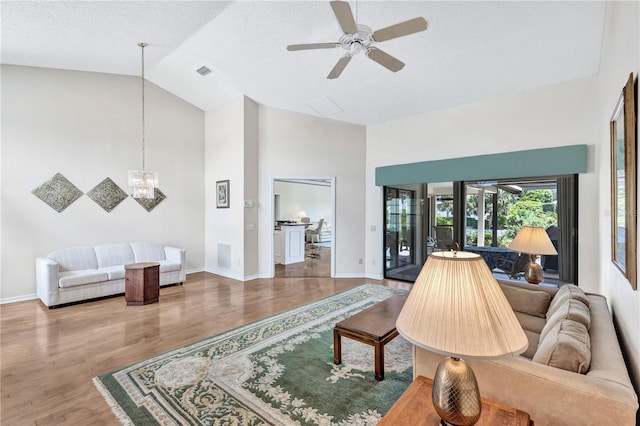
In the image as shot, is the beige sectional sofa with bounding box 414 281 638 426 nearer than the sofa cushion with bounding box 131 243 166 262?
Yes

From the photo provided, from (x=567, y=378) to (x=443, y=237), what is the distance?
15.1 ft

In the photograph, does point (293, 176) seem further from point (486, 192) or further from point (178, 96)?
point (486, 192)

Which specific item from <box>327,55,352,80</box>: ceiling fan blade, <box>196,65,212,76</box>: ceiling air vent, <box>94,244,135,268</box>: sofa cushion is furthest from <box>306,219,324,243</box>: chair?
<box>327,55,352,80</box>: ceiling fan blade

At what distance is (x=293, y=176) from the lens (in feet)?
21.1

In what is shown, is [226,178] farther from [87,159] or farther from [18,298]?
[18,298]

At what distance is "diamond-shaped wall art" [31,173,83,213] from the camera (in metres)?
5.05

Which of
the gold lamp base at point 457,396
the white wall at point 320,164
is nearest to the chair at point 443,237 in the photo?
the white wall at point 320,164

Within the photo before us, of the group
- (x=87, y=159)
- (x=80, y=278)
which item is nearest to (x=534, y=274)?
(x=80, y=278)

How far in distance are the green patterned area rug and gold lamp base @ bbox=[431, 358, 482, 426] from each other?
3.69ft

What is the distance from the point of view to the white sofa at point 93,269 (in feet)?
14.6

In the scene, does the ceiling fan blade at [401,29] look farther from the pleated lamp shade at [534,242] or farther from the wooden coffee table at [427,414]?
the wooden coffee table at [427,414]

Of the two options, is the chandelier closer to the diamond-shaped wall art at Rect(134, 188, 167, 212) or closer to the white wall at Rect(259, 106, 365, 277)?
the diamond-shaped wall art at Rect(134, 188, 167, 212)

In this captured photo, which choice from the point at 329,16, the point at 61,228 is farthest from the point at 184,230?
the point at 329,16

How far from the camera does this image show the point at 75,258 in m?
5.11
